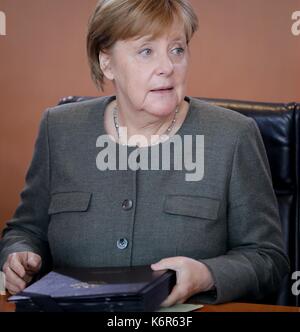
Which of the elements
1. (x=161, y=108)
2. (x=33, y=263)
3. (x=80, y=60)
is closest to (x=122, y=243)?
(x=33, y=263)

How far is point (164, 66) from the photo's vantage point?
1.54 metres

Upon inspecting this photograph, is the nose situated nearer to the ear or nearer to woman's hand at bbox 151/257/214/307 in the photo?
the ear

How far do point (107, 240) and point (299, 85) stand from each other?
58.2 inches

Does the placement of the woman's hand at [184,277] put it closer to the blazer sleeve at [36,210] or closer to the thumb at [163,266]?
the thumb at [163,266]

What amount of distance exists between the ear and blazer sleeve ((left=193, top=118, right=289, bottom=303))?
35 centimetres

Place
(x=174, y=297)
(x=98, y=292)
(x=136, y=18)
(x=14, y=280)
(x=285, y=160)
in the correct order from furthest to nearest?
(x=285, y=160), (x=136, y=18), (x=14, y=280), (x=174, y=297), (x=98, y=292)

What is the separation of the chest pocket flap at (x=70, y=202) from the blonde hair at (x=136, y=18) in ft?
1.17

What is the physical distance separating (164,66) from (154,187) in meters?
0.28

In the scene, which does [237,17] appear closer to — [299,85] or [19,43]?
[299,85]

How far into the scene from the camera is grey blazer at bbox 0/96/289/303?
1.55 m

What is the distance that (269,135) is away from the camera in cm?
185

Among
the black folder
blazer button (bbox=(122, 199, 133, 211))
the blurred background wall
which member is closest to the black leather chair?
blazer button (bbox=(122, 199, 133, 211))

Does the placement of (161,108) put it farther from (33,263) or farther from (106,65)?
(33,263)
